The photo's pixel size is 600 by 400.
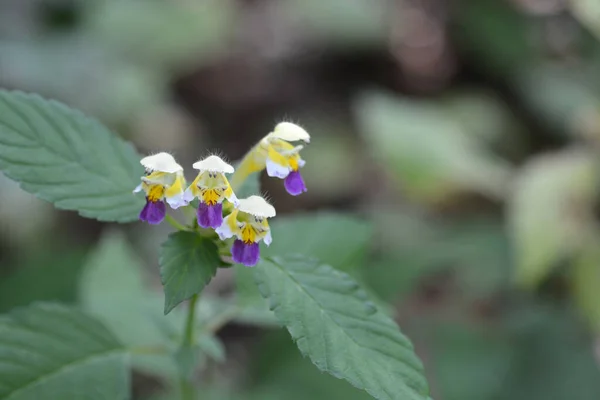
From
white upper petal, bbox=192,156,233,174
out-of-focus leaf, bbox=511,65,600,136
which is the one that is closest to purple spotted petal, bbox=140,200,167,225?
white upper petal, bbox=192,156,233,174

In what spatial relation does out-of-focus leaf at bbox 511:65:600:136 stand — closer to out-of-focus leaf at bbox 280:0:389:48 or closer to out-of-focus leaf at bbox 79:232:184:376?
out-of-focus leaf at bbox 280:0:389:48

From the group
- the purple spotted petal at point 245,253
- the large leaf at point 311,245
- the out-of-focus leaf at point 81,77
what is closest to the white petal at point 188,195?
the purple spotted petal at point 245,253

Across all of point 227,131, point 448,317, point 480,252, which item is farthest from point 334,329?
point 227,131


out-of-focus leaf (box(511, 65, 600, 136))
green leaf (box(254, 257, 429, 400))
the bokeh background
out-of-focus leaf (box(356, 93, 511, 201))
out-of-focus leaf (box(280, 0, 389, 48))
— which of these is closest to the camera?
green leaf (box(254, 257, 429, 400))

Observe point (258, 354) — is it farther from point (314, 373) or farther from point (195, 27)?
point (195, 27)

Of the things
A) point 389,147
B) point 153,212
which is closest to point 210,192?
point 153,212

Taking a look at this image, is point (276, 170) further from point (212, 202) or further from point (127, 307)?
point (127, 307)

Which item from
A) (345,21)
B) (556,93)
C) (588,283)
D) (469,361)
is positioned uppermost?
(345,21)
